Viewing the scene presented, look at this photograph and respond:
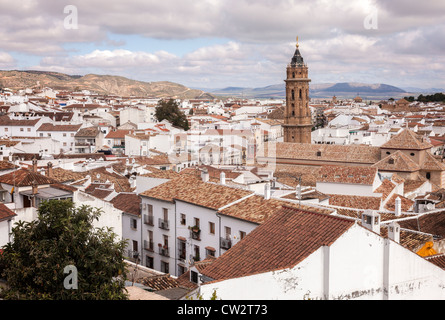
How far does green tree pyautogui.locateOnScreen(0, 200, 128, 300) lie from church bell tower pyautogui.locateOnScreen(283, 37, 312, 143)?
55.9m

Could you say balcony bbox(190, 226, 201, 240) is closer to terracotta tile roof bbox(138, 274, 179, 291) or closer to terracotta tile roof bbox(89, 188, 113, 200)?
terracotta tile roof bbox(138, 274, 179, 291)

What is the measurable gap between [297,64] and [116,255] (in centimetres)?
5803

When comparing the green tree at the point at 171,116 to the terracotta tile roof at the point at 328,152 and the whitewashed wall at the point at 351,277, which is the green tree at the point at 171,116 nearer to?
the terracotta tile roof at the point at 328,152

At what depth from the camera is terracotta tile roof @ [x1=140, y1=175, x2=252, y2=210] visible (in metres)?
20.3

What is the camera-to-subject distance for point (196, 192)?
71.4ft

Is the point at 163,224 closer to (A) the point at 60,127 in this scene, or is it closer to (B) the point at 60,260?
(B) the point at 60,260

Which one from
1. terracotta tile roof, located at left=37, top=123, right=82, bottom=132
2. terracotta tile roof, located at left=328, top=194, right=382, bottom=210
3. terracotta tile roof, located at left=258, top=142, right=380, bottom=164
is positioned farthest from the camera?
terracotta tile roof, located at left=37, top=123, right=82, bottom=132

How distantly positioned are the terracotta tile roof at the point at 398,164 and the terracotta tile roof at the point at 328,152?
13.7 feet

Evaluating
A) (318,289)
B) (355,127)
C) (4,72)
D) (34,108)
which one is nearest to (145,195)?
(318,289)

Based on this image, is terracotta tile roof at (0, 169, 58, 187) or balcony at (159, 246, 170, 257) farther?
balcony at (159, 246, 170, 257)

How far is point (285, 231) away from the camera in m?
12.1

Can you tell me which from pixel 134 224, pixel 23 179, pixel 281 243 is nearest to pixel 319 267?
pixel 281 243

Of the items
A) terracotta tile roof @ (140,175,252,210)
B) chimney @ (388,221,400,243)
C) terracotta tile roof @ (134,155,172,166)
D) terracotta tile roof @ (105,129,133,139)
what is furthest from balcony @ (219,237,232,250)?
terracotta tile roof @ (105,129,133,139)

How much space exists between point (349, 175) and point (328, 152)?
21317mm
